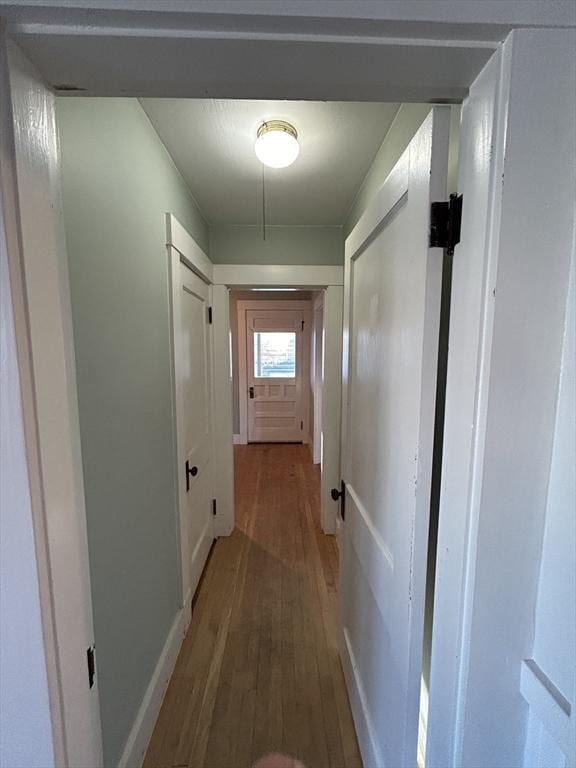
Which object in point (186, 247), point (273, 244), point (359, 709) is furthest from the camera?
point (273, 244)

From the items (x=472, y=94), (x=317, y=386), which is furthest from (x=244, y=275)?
(x=317, y=386)

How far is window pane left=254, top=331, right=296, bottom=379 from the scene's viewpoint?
16.6 feet

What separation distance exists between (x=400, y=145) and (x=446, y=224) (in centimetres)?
83

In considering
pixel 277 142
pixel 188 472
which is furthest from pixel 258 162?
pixel 188 472

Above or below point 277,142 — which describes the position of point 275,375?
below

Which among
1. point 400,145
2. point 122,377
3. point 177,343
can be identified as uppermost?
point 400,145

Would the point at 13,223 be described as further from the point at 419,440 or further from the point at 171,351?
the point at 171,351

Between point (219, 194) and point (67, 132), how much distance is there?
4.13ft

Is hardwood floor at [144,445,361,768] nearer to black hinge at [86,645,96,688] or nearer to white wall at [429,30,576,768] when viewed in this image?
black hinge at [86,645,96,688]

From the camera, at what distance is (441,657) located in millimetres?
631

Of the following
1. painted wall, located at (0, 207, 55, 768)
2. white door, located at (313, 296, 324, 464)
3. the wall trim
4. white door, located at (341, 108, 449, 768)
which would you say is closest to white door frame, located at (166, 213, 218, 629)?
the wall trim

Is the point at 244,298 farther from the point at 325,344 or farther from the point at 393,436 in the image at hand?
the point at 393,436

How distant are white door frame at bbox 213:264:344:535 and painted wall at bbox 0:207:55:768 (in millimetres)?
1982

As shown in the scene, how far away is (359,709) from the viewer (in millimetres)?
1231
